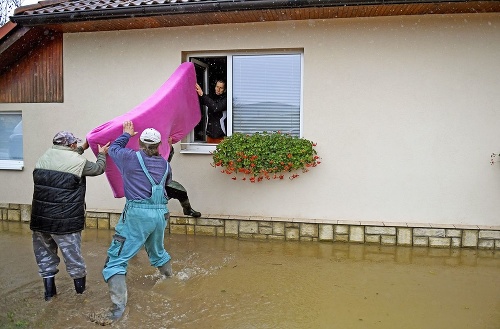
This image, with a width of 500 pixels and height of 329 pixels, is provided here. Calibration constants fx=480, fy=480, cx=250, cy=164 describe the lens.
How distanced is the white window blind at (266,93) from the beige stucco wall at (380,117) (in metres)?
0.26

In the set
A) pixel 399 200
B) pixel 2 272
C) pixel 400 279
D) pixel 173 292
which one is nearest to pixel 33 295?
pixel 2 272

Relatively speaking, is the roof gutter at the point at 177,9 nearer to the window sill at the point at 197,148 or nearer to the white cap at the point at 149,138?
the window sill at the point at 197,148

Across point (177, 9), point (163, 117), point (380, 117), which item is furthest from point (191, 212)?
point (380, 117)

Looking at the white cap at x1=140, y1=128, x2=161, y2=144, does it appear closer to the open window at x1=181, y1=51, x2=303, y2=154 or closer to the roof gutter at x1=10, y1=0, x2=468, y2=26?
the roof gutter at x1=10, y1=0, x2=468, y2=26

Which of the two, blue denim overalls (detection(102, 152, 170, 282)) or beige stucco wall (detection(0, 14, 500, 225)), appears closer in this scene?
blue denim overalls (detection(102, 152, 170, 282))

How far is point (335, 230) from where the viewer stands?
283 inches

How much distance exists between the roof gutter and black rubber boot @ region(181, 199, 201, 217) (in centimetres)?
281

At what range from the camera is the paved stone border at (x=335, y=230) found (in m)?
6.85

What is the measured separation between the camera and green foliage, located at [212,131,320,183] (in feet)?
23.2

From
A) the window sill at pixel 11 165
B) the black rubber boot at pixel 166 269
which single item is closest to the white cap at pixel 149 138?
the black rubber boot at pixel 166 269

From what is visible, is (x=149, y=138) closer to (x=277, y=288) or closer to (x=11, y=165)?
(x=277, y=288)

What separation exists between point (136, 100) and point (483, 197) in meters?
5.58

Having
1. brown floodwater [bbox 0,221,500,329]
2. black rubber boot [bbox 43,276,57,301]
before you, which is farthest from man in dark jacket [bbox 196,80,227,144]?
black rubber boot [bbox 43,276,57,301]

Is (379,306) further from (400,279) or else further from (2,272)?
(2,272)
